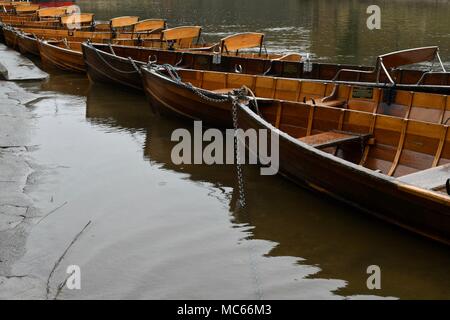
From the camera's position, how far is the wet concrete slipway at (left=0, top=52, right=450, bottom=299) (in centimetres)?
583

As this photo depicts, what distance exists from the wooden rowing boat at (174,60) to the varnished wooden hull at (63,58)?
1.85 metres

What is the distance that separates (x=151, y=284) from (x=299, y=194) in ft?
10.1

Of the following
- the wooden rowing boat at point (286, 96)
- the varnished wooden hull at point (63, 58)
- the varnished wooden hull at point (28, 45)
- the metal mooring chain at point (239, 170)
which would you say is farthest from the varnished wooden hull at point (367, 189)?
the varnished wooden hull at point (28, 45)

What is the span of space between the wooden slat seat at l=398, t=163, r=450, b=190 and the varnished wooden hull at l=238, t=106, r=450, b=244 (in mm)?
282

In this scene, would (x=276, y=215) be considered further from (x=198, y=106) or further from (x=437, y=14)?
(x=437, y=14)

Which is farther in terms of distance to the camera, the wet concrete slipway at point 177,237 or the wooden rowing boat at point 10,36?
the wooden rowing boat at point 10,36

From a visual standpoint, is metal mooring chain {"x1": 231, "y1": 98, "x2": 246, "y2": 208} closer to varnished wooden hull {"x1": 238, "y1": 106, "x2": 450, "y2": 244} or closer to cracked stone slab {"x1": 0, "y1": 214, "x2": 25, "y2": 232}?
varnished wooden hull {"x1": 238, "y1": 106, "x2": 450, "y2": 244}

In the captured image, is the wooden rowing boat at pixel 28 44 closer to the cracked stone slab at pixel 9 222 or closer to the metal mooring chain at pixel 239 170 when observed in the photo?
the metal mooring chain at pixel 239 170

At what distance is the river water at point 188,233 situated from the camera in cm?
589

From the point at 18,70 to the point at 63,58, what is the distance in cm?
153

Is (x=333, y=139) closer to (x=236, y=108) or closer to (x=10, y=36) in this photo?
(x=236, y=108)

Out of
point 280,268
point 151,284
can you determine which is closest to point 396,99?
point 280,268

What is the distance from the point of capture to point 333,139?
8328 mm

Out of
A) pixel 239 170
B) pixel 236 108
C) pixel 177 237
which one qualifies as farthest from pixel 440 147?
pixel 177 237
